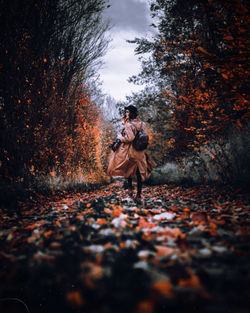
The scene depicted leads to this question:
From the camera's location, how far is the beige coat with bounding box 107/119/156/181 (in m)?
4.25

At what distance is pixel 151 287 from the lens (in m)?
1.18

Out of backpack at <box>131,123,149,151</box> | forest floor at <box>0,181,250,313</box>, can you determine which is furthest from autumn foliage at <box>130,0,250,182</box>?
forest floor at <box>0,181,250,313</box>

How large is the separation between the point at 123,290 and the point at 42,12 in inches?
294

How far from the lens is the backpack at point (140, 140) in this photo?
415 centimetres

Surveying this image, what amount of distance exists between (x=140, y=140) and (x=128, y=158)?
1.79 feet

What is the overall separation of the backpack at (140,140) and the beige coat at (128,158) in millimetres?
97

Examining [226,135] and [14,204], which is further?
[226,135]

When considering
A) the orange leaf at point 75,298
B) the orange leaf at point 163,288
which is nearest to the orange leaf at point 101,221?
the orange leaf at point 75,298

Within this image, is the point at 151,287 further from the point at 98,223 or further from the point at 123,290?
the point at 98,223

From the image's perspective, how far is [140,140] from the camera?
13.6 feet

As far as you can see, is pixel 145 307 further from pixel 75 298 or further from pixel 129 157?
pixel 129 157

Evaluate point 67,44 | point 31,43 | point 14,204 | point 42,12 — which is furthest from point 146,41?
point 14,204

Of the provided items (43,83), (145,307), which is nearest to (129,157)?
(145,307)

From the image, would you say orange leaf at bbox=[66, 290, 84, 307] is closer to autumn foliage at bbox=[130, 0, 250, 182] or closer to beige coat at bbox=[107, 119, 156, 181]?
beige coat at bbox=[107, 119, 156, 181]
